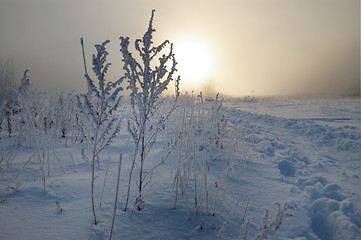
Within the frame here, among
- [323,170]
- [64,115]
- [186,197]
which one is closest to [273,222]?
[186,197]

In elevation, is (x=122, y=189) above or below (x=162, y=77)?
below

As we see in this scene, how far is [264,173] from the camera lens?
2.75 meters

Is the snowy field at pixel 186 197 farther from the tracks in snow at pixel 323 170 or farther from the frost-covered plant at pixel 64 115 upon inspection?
the frost-covered plant at pixel 64 115

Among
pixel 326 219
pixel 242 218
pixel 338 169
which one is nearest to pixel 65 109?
pixel 242 218

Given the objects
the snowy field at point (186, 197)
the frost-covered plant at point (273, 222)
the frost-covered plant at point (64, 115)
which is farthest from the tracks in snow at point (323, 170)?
the frost-covered plant at point (64, 115)

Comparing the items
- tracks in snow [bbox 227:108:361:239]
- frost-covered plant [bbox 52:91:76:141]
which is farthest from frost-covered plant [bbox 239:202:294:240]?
frost-covered plant [bbox 52:91:76:141]

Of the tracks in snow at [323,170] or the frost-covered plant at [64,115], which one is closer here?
the tracks in snow at [323,170]

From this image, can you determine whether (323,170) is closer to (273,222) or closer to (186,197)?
(186,197)

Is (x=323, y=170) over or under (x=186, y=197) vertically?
under

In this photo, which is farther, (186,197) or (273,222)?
(186,197)

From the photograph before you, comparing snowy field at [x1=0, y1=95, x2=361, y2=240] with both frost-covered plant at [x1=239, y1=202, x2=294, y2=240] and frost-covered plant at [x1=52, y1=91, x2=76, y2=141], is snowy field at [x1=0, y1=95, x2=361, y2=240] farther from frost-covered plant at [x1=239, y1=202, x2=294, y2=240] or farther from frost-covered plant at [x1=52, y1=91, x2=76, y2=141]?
frost-covered plant at [x1=52, y1=91, x2=76, y2=141]

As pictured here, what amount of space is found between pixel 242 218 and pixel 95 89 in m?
1.57

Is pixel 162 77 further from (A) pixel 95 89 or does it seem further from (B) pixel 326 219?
(B) pixel 326 219

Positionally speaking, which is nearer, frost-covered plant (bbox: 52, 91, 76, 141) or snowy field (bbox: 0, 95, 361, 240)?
snowy field (bbox: 0, 95, 361, 240)
